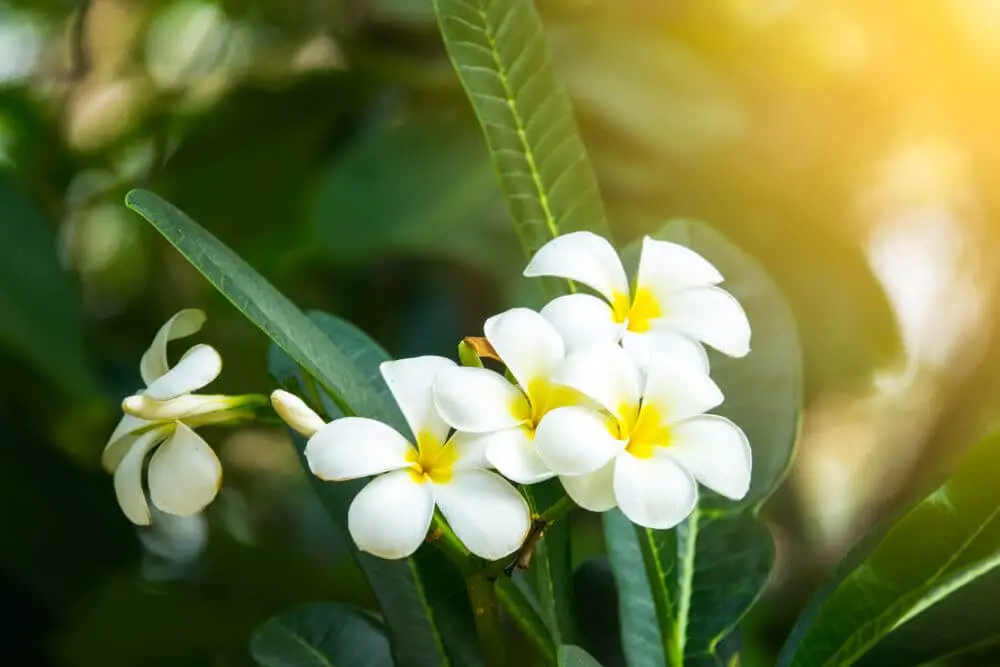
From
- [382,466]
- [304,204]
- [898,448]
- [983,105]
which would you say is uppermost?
[983,105]

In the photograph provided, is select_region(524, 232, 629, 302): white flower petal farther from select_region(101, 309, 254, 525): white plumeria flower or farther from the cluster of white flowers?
select_region(101, 309, 254, 525): white plumeria flower

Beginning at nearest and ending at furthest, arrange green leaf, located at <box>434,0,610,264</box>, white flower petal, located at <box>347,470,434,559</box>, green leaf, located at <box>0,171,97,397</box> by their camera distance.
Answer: white flower petal, located at <box>347,470,434,559</box> < green leaf, located at <box>434,0,610,264</box> < green leaf, located at <box>0,171,97,397</box>

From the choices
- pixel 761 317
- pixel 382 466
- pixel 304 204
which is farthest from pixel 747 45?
pixel 382 466

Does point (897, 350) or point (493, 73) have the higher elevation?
point (493, 73)

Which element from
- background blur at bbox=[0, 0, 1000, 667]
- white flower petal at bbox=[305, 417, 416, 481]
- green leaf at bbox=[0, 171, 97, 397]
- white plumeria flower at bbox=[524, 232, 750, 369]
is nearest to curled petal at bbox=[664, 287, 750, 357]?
white plumeria flower at bbox=[524, 232, 750, 369]

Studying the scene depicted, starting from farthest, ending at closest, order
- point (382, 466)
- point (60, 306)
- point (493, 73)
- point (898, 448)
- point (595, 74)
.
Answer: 1. point (898, 448)
2. point (595, 74)
3. point (60, 306)
4. point (493, 73)
5. point (382, 466)

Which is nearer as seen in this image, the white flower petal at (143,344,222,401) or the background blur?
the white flower petal at (143,344,222,401)

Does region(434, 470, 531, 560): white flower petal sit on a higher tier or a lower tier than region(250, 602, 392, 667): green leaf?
higher

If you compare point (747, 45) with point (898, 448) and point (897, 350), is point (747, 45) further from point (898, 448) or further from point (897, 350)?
point (898, 448)
